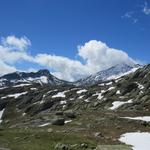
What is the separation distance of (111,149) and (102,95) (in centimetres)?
14699

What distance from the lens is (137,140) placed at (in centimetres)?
5128

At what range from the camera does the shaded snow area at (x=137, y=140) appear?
45769mm

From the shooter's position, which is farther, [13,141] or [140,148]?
[13,141]

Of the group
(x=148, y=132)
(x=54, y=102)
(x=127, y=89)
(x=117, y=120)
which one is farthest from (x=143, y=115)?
(x=54, y=102)

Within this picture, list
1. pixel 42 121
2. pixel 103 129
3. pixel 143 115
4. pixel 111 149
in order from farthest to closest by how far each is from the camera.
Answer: pixel 143 115 < pixel 42 121 < pixel 103 129 < pixel 111 149

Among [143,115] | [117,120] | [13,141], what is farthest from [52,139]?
[143,115]

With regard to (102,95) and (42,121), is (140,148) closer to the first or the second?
(42,121)

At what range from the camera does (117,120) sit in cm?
7750

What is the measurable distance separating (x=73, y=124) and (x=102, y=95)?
369 feet

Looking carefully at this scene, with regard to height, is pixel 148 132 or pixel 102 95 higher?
pixel 102 95

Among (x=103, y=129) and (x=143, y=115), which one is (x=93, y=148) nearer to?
(x=103, y=129)

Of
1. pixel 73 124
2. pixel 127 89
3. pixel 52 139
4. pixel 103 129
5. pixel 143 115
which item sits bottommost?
pixel 52 139

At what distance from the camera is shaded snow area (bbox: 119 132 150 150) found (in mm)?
45769

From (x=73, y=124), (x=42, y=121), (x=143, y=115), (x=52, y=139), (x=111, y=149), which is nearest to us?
(x=111, y=149)
